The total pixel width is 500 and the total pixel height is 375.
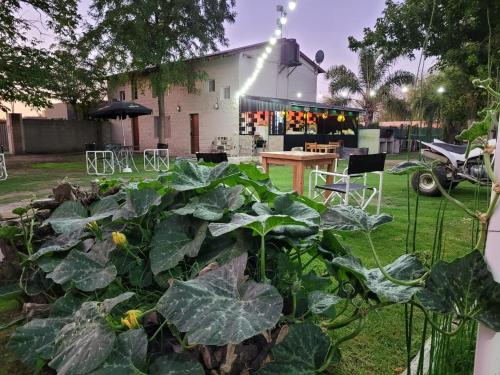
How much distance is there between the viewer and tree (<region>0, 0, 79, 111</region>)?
412 inches

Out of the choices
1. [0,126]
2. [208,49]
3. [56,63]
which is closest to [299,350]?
[56,63]

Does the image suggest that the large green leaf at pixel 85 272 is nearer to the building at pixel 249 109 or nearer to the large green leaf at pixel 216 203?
the large green leaf at pixel 216 203

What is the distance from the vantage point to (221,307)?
0.73 meters

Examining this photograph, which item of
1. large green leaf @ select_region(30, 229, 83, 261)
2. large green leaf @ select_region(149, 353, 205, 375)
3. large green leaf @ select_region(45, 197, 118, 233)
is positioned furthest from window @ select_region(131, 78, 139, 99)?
large green leaf @ select_region(149, 353, 205, 375)

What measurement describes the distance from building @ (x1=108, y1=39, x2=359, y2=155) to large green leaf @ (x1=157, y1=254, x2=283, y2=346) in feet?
45.8

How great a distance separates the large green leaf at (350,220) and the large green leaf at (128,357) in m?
0.54

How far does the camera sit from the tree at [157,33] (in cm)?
1392

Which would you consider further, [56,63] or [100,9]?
[100,9]

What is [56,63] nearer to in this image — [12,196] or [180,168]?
[12,196]

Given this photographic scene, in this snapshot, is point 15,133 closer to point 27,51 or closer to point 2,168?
point 27,51

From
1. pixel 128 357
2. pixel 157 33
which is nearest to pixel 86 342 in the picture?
pixel 128 357

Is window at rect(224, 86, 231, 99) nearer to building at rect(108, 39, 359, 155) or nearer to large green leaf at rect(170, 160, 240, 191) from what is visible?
building at rect(108, 39, 359, 155)

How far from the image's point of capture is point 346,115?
57.9ft

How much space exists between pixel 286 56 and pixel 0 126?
14.4m
